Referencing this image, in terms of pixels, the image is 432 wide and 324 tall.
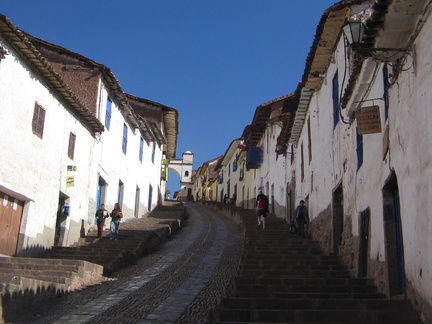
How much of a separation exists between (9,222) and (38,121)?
3.03 meters

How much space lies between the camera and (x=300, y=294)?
8.38 m

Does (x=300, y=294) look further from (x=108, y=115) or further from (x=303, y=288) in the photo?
(x=108, y=115)

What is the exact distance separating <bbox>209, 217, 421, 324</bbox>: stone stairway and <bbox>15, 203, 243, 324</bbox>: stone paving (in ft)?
2.79

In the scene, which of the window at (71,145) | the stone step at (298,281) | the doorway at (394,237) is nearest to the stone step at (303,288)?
the stone step at (298,281)

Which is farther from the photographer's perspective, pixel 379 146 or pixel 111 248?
pixel 111 248

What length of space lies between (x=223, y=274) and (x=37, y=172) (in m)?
5.94

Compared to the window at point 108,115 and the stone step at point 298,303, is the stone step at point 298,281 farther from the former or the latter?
the window at point 108,115

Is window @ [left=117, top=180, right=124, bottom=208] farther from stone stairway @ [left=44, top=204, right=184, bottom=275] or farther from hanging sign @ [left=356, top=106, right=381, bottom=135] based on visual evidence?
hanging sign @ [left=356, top=106, right=381, bottom=135]

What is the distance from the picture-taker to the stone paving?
27.5ft

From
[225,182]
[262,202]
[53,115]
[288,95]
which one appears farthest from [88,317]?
[225,182]

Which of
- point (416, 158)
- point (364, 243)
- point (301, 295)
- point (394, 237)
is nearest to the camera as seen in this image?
point (416, 158)

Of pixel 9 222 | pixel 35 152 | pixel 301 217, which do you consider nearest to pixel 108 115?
pixel 35 152

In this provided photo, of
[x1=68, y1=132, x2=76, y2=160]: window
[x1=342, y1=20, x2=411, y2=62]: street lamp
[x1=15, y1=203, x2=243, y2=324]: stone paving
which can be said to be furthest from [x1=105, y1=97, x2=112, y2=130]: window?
[x1=342, y1=20, x2=411, y2=62]: street lamp

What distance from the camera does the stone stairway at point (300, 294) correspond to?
22.6ft
